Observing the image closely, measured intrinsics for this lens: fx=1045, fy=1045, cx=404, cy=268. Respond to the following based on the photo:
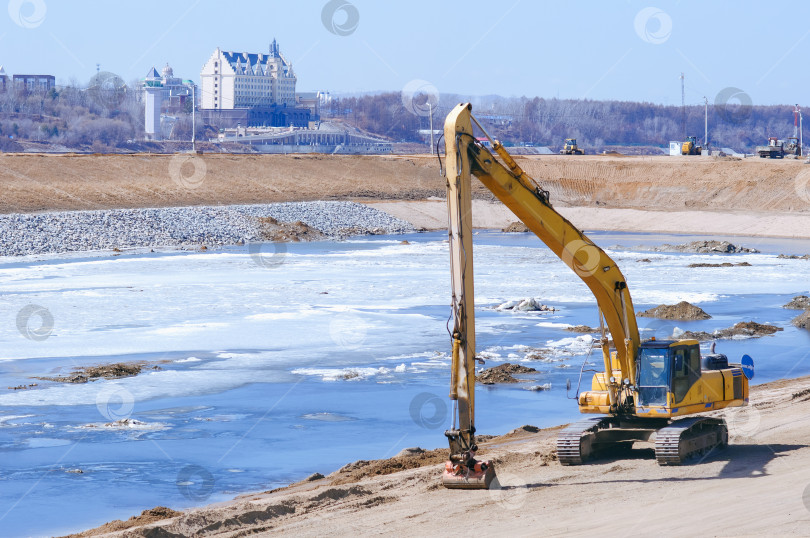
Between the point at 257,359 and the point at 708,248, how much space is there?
32763 millimetres

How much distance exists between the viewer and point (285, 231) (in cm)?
5756

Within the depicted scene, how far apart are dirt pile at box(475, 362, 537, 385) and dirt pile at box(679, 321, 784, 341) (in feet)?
16.6

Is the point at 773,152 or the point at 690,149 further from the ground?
the point at 690,149

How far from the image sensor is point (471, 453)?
11.2m

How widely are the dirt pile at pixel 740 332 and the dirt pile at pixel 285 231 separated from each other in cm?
3410

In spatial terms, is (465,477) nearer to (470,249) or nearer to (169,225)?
(470,249)

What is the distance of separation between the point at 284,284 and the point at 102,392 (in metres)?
16.3

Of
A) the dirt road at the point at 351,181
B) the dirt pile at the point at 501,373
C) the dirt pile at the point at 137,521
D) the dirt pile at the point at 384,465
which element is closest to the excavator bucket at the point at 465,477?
the dirt pile at the point at 384,465

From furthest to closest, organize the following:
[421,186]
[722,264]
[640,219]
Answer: [421,186], [640,219], [722,264]

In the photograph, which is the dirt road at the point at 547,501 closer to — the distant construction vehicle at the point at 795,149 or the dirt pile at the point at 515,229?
the dirt pile at the point at 515,229

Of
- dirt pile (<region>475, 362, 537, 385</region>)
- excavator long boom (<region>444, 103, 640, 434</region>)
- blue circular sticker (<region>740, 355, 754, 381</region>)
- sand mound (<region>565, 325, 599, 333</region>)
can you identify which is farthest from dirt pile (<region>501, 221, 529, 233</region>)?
excavator long boom (<region>444, 103, 640, 434</region>)

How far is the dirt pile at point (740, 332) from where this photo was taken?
79.1 feet

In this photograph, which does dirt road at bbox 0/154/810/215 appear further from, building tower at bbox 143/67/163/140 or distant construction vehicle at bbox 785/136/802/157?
building tower at bbox 143/67/163/140

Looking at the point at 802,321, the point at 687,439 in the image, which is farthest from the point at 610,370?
the point at 802,321
